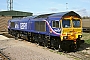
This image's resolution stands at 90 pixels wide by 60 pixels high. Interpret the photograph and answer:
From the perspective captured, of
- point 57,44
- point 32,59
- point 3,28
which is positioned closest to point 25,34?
point 57,44

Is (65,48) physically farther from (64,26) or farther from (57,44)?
(64,26)

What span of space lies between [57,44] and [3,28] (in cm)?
3181

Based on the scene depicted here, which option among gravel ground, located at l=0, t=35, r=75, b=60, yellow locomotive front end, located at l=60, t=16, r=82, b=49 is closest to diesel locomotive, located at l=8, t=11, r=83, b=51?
yellow locomotive front end, located at l=60, t=16, r=82, b=49

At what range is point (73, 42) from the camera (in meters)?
14.7

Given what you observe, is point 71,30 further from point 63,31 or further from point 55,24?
point 55,24

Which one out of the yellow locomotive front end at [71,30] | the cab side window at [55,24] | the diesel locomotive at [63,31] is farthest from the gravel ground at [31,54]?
the cab side window at [55,24]

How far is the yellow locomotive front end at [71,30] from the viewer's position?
46.6 ft

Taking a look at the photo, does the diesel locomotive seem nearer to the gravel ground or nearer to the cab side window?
the cab side window

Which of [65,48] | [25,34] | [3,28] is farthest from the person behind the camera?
[3,28]

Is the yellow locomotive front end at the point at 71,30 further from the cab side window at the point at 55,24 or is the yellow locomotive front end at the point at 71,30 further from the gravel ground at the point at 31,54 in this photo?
the gravel ground at the point at 31,54

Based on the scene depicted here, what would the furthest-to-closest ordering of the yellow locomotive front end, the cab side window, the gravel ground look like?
the cab side window → the yellow locomotive front end → the gravel ground

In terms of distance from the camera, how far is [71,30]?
47.3 feet

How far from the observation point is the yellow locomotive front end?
14.2 metres

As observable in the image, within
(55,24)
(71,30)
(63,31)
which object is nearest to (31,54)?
(63,31)
